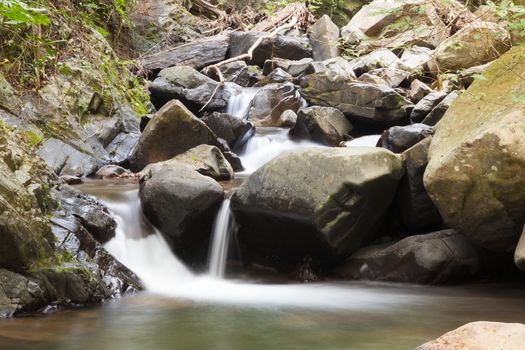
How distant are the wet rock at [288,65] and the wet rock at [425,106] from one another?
4.05 metres

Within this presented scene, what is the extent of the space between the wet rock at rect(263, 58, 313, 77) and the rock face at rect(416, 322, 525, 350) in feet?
37.5

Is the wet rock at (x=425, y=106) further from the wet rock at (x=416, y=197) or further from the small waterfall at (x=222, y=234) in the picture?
the small waterfall at (x=222, y=234)

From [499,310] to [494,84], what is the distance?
2.32 metres

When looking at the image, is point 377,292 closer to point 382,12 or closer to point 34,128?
point 382,12

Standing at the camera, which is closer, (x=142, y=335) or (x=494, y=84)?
(x=142, y=335)

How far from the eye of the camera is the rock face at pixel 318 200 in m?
6.04

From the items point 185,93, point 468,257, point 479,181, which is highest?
point 185,93

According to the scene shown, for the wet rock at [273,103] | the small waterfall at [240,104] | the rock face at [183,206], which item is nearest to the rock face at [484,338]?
the rock face at [183,206]

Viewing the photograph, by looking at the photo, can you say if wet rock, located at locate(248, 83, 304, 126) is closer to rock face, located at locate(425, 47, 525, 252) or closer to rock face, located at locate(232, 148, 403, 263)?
rock face, located at locate(232, 148, 403, 263)

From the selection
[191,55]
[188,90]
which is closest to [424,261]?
[188,90]

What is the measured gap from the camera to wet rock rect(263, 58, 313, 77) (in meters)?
13.9

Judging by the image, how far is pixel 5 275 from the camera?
14.7 feet

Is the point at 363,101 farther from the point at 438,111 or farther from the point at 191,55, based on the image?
the point at 191,55

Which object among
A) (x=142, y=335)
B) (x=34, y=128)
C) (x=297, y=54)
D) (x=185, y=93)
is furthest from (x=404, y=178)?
(x=297, y=54)
